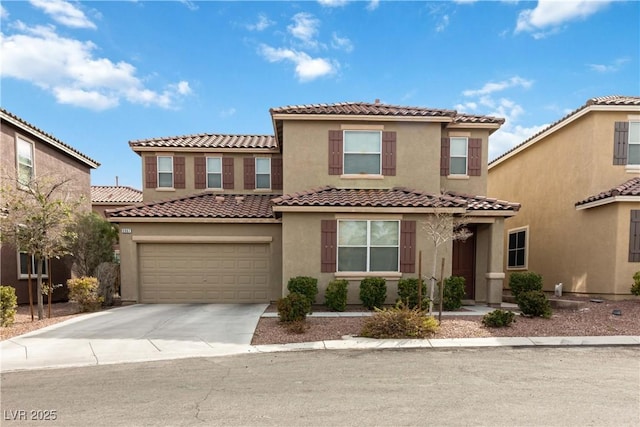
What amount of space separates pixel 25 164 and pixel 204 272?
26.2 feet

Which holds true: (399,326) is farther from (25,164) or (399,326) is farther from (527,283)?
(25,164)

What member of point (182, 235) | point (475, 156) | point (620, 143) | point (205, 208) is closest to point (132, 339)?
point (182, 235)

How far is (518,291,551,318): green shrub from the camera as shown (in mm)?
8469

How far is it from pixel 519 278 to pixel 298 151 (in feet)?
27.3

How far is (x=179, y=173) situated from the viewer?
1436 centimetres

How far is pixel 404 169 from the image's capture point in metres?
11.6

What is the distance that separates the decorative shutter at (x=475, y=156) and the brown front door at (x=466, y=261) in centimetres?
243

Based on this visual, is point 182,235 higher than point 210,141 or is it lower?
lower

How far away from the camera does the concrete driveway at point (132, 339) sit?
6.26 m

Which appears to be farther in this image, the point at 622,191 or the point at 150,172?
the point at 150,172

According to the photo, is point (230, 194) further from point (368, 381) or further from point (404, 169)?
point (368, 381)

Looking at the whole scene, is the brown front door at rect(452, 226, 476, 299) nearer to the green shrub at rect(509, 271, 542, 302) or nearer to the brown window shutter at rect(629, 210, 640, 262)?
the green shrub at rect(509, 271, 542, 302)

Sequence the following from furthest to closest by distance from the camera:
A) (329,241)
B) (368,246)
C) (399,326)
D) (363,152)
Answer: (363,152) < (368,246) < (329,241) < (399,326)

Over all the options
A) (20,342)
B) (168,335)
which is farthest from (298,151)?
(20,342)
